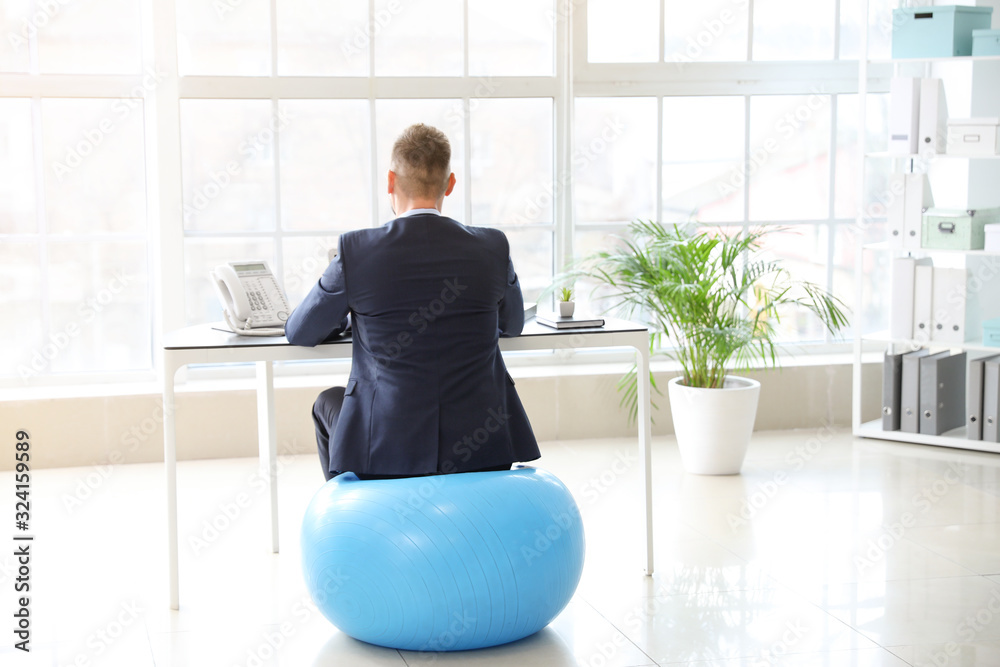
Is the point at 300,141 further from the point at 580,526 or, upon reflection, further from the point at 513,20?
the point at 580,526

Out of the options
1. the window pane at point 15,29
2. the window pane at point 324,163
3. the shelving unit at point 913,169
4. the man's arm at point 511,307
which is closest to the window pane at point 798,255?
the shelving unit at point 913,169

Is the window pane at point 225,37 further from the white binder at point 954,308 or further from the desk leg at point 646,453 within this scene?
the white binder at point 954,308

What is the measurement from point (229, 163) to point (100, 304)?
0.85 m

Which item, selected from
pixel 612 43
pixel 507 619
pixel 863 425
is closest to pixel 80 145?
pixel 612 43

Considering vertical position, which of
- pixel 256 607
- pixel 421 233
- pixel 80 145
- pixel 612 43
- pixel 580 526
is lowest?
pixel 256 607

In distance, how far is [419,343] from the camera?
2762 millimetres

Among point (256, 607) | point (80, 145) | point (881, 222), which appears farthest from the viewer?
point (881, 222)

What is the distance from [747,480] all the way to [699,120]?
1872mm

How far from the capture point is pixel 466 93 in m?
5.08

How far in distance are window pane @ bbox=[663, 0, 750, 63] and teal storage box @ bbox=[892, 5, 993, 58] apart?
0.73 meters

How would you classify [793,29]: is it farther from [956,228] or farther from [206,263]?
[206,263]

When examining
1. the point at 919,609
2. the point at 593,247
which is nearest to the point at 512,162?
the point at 593,247

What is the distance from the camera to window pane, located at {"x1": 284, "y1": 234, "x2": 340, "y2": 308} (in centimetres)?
504

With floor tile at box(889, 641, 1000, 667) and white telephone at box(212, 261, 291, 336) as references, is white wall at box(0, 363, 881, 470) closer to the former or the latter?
white telephone at box(212, 261, 291, 336)
